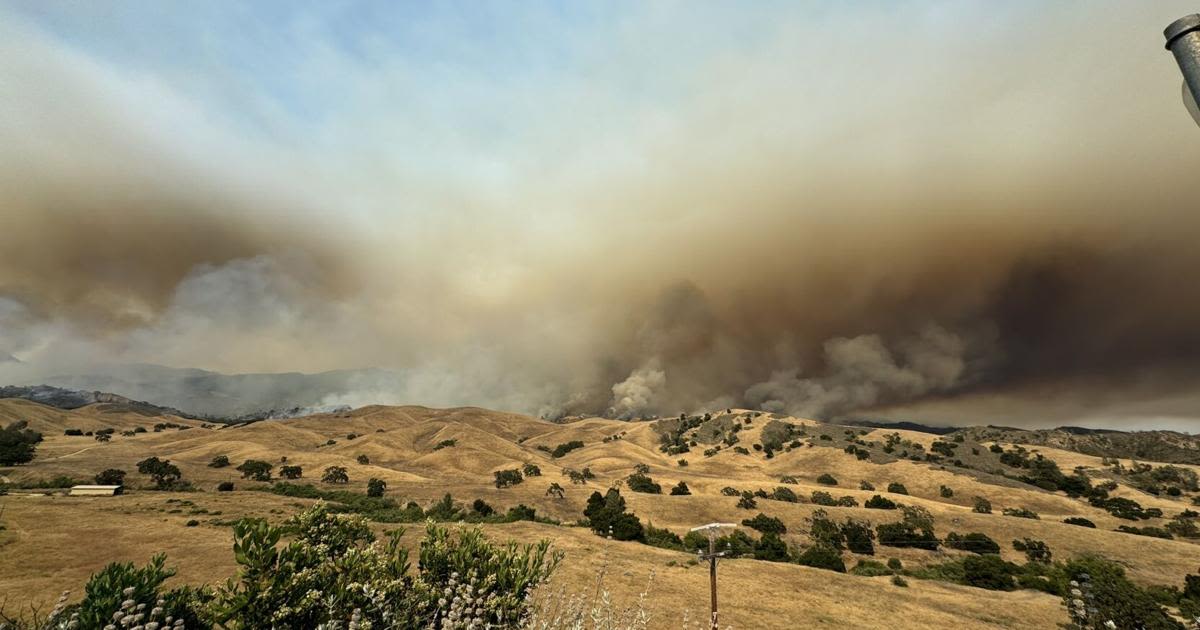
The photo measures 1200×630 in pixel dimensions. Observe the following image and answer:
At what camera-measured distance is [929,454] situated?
9994 cm

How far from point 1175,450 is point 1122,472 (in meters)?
77.9

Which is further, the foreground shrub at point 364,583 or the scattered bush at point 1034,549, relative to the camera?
the scattered bush at point 1034,549

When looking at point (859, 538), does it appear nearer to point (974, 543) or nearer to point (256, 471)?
point (974, 543)

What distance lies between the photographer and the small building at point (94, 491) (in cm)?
4228

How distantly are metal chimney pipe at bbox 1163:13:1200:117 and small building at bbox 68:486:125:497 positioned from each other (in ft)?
214

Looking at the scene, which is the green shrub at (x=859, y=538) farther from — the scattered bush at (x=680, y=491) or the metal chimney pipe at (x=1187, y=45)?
the metal chimney pipe at (x=1187, y=45)

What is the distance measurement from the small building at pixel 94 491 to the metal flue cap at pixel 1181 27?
6529 cm

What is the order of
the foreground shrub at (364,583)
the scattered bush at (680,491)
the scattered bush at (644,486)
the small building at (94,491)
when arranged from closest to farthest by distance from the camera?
the foreground shrub at (364,583), the small building at (94,491), the scattered bush at (680,491), the scattered bush at (644,486)

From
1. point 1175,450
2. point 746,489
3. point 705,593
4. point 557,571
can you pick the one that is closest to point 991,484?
point 746,489

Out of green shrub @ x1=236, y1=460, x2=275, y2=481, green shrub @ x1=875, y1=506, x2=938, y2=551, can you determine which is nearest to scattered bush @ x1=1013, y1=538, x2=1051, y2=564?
green shrub @ x1=875, y1=506, x2=938, y2=551

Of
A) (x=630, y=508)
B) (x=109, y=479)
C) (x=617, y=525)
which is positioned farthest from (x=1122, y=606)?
(x=109, y=479)

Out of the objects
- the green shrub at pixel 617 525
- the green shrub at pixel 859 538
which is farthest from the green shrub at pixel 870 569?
the green shrub at pixel 617 525

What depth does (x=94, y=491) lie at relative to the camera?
1705 inches

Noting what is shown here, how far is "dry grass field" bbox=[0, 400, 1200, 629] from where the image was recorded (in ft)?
81.7
